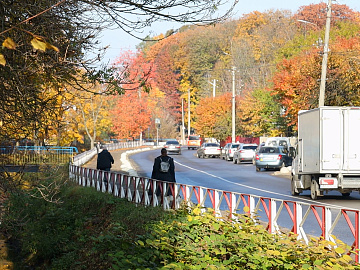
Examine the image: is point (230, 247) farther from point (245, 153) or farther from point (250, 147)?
point (250, 147)

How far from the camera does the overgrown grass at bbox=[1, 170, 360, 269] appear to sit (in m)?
9.27

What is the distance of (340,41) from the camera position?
148ft

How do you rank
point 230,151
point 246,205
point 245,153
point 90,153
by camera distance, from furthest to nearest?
point 230,151
point 90,153
point 245,153
point 246,205

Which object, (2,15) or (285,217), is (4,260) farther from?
(2,15)

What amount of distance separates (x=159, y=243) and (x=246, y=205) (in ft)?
7.15

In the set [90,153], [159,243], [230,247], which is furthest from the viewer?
[90,153]

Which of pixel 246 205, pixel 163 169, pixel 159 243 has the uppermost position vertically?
pixel 163 169

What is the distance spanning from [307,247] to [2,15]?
5080 millimetres

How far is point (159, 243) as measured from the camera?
11.2 metres

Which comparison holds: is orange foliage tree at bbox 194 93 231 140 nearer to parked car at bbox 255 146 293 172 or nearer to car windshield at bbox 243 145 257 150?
car windshield at bbox 243 145 257 150

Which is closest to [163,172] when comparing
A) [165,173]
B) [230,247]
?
[165,173]

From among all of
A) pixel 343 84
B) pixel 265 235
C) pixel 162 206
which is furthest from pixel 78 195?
pixel 343 84

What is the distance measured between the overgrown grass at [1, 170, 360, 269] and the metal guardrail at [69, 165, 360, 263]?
0.29 meters

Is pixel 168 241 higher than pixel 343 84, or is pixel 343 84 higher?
pixel 343 84
